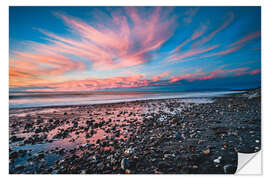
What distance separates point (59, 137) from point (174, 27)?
557 centimetres

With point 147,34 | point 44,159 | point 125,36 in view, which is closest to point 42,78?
point 44,159

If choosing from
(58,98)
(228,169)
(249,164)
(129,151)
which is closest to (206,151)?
(228,169)

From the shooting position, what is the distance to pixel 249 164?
9.00 feet

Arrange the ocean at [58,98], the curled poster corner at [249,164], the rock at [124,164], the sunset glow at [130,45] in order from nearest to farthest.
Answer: the rock at [124,164] < the curled poster corner at [249,164] < the sunset glow at [130,45] < the ocean at [58,98]

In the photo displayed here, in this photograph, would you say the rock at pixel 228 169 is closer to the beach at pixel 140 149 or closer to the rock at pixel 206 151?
the beach at pixel 140 149

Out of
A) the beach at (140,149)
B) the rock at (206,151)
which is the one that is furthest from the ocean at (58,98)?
the rock at (206,151)

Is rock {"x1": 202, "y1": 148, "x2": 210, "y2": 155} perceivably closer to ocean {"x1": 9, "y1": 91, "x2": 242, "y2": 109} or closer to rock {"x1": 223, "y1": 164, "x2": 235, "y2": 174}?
rock {"x1": 223, "y1": 164, "x2": 235, "y2": 174}

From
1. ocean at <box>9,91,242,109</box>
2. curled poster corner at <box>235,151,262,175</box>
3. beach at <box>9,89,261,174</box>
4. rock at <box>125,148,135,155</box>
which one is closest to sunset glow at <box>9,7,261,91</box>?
ocean at <box>9,91,242,109</box>

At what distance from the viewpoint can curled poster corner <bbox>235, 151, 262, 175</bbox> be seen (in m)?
2.57

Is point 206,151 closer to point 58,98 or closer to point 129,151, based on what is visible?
point 129,151

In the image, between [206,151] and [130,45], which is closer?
[206,151]

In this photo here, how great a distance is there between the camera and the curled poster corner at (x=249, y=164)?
257cm

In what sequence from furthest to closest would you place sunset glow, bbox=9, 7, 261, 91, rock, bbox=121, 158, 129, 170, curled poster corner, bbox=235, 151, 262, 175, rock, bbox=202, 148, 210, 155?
sunset glow, bbox=9, 7, 261, 91
curled poster corner, bbox=235, 151, 262, 175
rock, bbox=202, 148, 210, 155
rock, bbox=121, 158, 129, 170
